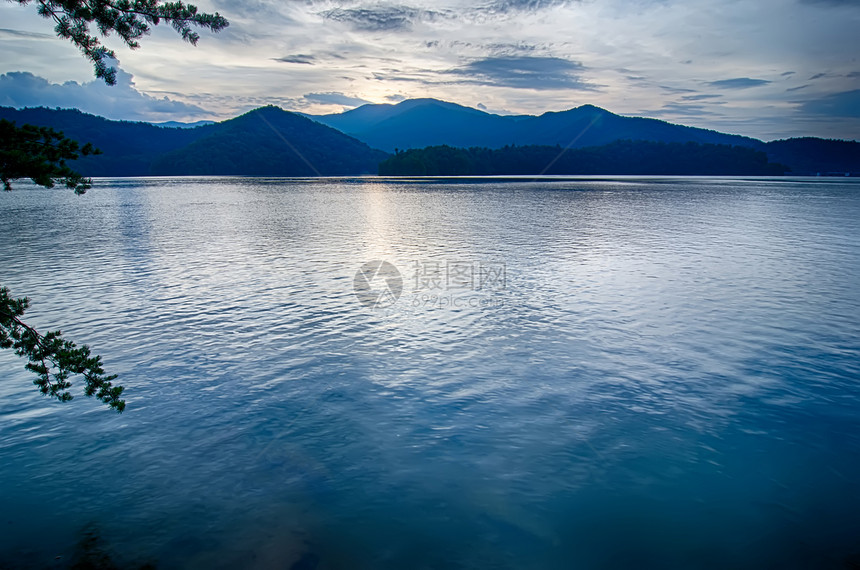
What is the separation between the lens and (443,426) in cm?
1314

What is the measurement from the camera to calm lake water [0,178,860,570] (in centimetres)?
938

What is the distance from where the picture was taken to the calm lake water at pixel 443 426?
938 centimetres

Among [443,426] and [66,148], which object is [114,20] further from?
[443,426]

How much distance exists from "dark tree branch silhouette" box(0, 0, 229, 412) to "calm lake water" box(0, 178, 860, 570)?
114 inches

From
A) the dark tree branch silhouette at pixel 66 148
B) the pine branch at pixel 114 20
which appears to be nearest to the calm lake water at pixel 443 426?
the dark tree branch silhouette at pixel 66 148

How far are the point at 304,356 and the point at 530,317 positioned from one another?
10.3m

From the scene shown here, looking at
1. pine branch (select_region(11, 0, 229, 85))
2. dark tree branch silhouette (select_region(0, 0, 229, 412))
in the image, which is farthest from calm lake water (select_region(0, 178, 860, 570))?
pine branch (select_region(11, 0, 229, 85))

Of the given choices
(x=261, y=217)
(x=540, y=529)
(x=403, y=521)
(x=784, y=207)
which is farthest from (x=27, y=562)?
(x=784, y=207)

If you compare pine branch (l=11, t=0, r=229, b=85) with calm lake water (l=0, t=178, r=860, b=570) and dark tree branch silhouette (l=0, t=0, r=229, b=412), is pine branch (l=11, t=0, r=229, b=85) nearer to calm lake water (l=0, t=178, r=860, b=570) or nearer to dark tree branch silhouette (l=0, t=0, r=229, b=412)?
dark tree branch silhouette (l=0, t=0, r=229, b=412)

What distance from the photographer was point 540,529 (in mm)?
9688

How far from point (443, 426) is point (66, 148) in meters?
10.2

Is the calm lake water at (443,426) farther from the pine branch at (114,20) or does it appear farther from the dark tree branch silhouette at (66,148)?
the pine branch at (114,20)

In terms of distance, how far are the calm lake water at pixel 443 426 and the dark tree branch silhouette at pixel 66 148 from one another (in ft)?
9.51

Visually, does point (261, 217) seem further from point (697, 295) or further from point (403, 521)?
point (403, 521)
